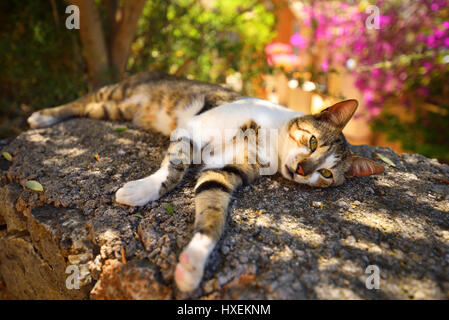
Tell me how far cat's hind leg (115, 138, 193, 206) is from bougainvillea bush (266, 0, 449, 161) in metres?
2.36

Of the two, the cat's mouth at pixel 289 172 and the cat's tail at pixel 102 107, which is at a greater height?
the cat's tail at pixel 102 107

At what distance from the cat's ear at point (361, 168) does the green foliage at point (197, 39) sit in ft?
7.48

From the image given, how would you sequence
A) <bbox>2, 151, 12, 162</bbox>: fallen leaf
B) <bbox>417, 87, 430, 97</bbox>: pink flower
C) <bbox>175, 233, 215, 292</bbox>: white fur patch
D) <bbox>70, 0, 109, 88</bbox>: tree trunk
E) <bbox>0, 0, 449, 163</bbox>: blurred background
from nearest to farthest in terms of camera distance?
<bbox>175, 233, 215, 292</bbox>: white fur patch < <bbox>2, 151, 12, 162</bbox>: fallen leaf < <bbox>70, 0, 109, 88</bbox>: tree trunk < <bbox>0, 0, 449, 163</bbox>: blurred background < <bbox>417, 87, 430, 97</bbox>: pink flower

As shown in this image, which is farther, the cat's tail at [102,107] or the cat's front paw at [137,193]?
the cat's tail at [102,107]

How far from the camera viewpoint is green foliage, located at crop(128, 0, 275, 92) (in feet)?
13.8

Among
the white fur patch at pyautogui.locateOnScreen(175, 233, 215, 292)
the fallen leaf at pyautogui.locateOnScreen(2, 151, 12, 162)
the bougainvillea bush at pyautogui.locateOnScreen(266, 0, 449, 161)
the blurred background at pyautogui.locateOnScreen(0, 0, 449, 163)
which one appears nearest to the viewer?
the white fur patch at pyautogui.locateOnScreen(175, 233, 215, 292)

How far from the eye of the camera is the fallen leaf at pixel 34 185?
198 cm

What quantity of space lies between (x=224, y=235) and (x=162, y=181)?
0.59m

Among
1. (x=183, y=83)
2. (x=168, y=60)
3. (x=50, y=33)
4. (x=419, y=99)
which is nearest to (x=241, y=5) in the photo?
(x=168, y=60)

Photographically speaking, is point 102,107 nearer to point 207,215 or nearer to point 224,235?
point 207,215

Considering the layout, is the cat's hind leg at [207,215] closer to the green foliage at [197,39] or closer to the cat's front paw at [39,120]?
the cat's front paw at [39,120]

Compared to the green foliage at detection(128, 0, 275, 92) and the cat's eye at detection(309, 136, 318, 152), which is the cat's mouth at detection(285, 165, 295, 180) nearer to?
the cat's eye at detection(309, 136, 318, 152)

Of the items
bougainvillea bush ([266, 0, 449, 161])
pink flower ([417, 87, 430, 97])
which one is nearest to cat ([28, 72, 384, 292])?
bougainvillea bush ([266, 0, 449, 161])

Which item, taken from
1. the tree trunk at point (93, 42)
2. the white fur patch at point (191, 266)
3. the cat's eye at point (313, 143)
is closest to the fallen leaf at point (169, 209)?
the white fur patch at point (191, 266)
